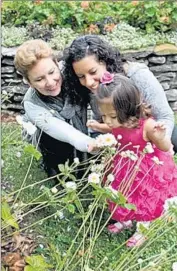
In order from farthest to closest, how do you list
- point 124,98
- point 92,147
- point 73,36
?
1. point 73,36
2. point 124,98
3. point 92,147

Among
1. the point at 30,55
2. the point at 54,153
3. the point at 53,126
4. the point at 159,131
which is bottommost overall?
the point at 54,153

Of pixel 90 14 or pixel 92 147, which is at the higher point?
pixel 90 14

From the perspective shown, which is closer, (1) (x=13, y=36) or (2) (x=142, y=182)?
(2) (x=142, y=182)

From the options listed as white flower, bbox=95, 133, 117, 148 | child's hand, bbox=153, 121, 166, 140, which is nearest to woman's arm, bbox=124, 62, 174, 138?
child's hand, bbox=153, 121, 166, 140

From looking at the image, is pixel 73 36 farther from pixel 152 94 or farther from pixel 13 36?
pixel 152 94

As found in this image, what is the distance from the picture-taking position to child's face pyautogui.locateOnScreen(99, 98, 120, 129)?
2908 millimetres

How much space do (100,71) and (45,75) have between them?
30cm

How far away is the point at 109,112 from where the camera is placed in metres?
2.94

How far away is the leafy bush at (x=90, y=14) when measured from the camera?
577 centimetres

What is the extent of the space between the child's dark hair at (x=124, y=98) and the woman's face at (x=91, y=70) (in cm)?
20

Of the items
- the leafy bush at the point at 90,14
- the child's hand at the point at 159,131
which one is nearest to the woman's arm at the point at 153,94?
the child's hand at the point at 159,131

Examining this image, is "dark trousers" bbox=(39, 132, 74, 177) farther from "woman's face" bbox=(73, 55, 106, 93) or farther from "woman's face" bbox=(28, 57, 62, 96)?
"woman's face" bbox=(73, 55, 106, 93)

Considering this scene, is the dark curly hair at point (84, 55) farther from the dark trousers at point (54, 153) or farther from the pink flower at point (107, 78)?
the dark trousers at point (54, 153)

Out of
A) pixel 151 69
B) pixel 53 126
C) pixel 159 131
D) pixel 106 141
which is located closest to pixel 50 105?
pixel 53 126
